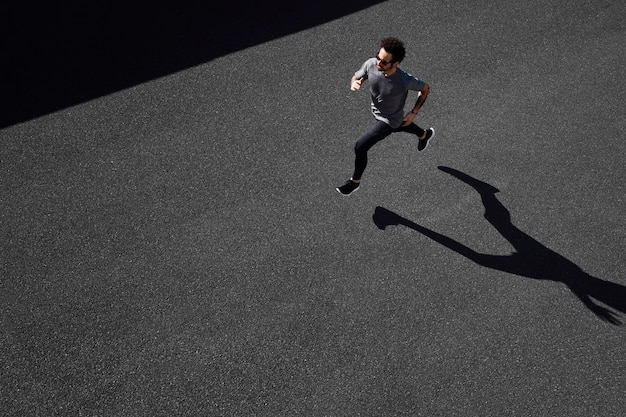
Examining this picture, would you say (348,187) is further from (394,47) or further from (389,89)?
(394,47)

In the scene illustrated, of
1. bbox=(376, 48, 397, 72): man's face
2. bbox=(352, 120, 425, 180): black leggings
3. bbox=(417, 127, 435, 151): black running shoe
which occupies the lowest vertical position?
bbox=(417, 127, 435, 151): black running shoe

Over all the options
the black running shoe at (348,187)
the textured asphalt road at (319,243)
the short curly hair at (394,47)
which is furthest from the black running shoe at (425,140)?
the short curly hair at (394,47)

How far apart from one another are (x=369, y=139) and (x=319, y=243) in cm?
122

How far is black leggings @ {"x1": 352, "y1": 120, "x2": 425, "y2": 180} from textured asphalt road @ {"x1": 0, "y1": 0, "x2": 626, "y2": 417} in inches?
14.8

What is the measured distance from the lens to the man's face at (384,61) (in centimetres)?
504

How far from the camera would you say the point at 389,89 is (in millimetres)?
5324

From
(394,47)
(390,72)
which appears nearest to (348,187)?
(390,72)

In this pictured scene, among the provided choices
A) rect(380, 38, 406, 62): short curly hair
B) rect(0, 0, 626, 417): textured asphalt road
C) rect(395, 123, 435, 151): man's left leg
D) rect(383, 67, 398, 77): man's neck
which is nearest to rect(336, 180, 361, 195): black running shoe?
rect(0, 0, 626, 417): textured asphalt road

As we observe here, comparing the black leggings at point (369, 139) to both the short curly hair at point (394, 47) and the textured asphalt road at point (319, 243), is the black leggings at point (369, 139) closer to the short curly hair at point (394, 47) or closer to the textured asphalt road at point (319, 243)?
the textured asphalt road at point (319, 243)

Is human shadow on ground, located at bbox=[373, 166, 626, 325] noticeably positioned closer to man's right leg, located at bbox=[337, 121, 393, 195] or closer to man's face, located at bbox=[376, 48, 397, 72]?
man's right leg, located at bbox=[337, 121, 393, 195]

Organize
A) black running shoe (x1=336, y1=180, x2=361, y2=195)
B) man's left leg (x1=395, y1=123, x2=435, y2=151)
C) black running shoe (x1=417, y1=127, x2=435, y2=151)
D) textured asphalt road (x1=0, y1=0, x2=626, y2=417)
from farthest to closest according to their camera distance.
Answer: black running shoe (x1=417, y1=127, x2=435, y2=151)
black running shoe (x1=336, y1=180, x2=361, y2=195)
man's left leg (x1=395, y1=123, x2=435, y2=151)
textured asphalt road (x1=0, y1=0, x2=626, y2=417)

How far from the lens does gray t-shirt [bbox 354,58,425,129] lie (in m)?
5.29

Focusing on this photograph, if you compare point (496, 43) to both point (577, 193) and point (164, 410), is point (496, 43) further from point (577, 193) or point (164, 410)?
point (164, 410)

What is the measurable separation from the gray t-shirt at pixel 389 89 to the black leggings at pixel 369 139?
3.3 inches
